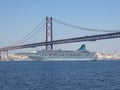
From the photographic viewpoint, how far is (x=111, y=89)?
934 inches

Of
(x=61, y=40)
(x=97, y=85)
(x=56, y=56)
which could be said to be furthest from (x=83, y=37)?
(x=97, y=85)

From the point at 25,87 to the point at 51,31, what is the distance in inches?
2470

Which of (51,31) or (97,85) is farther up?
(51,31)

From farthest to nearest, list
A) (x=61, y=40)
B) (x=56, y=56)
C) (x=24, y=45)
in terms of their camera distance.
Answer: (x=56, y=56) → (x=24, y=45) → (x=61, y=40)

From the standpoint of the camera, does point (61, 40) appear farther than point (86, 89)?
Yes

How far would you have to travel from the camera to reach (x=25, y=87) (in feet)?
80.9

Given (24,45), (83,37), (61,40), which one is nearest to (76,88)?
(83,37)

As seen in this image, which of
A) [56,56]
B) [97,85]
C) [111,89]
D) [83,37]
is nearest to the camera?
[111,89]

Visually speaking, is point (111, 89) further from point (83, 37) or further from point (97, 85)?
point (83, 37)

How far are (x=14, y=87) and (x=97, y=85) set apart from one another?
221 inches

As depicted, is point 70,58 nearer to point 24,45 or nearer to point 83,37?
point 24,45

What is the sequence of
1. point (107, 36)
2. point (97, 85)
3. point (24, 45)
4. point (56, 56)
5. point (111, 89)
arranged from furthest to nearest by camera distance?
point (56, 56) → point (24, 45) → point (107, 36) → point (97, 85) → point (111, 89)

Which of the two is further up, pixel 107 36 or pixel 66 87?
pixel 107 36

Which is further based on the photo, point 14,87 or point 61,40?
point 61,40
